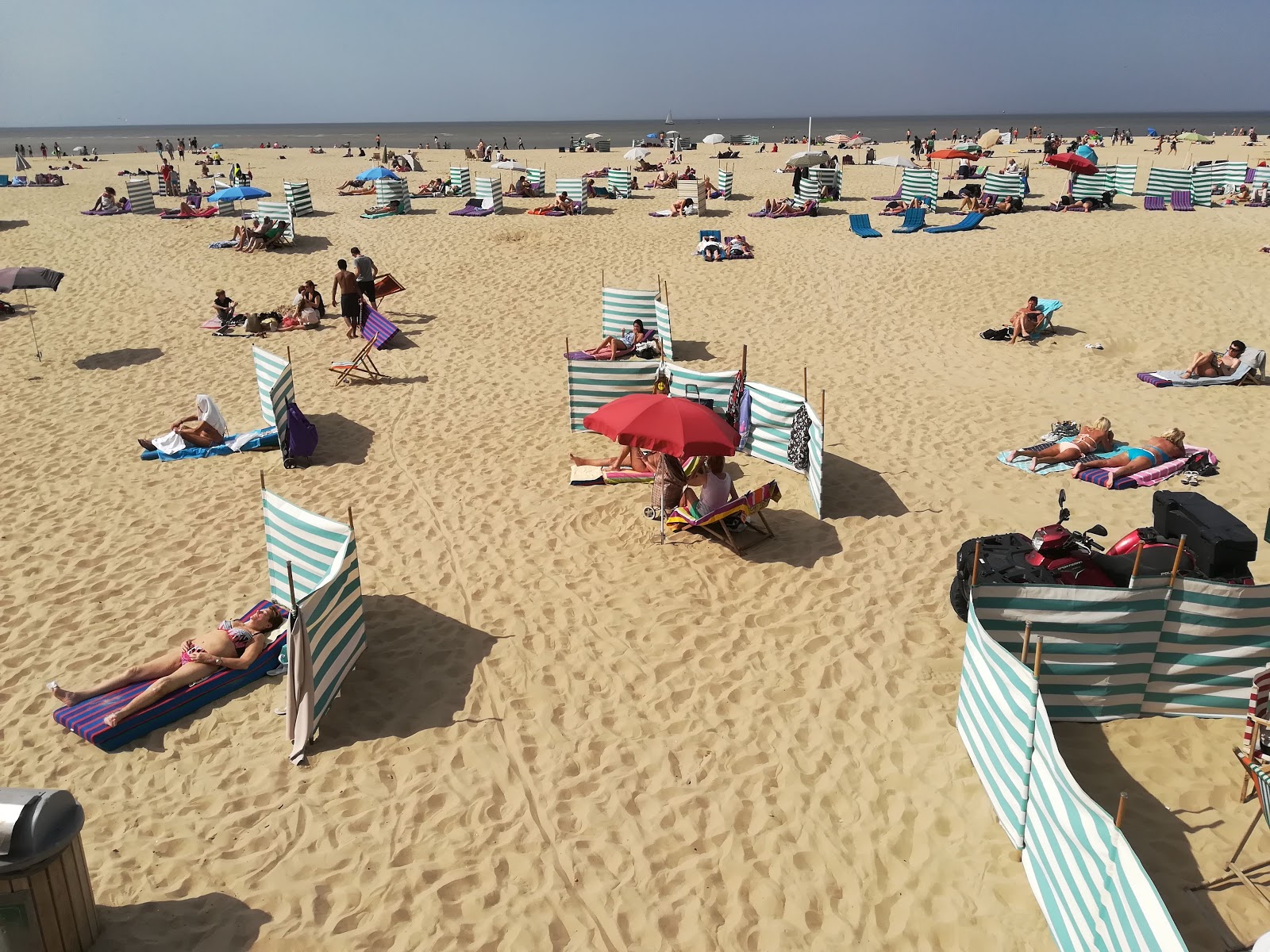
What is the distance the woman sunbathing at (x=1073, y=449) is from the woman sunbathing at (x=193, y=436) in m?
8.95

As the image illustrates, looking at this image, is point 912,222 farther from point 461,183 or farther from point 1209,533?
point 1209,533

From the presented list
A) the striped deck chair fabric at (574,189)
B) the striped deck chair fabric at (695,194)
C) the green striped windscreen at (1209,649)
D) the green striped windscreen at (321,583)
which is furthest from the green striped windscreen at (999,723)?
the striped deck chair fabric at (574,189)

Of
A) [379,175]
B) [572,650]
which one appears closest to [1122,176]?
[379,175]

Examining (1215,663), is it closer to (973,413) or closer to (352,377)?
(973,413)

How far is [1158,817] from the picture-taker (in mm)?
4551

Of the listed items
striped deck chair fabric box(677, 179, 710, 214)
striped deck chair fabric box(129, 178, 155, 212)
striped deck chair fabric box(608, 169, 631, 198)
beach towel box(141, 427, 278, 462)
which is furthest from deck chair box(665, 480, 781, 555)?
striped deck chair fabric box(129, 178, 155, 212)

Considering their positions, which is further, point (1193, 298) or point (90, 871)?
point (1193, 298)

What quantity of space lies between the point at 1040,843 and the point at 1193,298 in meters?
14.1

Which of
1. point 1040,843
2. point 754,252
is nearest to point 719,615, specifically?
point 1040,843

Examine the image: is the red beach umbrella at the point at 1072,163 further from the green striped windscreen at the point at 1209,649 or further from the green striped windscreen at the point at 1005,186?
the green striped windscreen at the point at 1209,649

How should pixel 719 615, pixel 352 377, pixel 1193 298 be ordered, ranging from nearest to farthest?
pixel 719 615, pixel 352 377, pixel 1193 298

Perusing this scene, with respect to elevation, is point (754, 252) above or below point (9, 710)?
above

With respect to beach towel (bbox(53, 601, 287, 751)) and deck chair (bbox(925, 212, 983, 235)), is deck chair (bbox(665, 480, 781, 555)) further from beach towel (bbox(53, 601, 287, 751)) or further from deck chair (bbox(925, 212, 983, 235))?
A: deck chair (bbox(925, 212, 983, 235))

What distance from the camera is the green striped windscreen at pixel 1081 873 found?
3.00m
